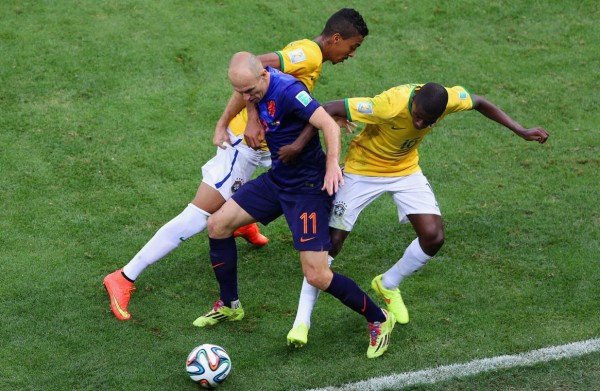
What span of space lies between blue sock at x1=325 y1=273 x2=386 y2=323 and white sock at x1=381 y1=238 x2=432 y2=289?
544 millimetres

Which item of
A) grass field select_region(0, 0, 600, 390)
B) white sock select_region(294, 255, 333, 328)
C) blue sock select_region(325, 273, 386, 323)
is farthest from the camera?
white sock select_region(294, 255, 333, 328)

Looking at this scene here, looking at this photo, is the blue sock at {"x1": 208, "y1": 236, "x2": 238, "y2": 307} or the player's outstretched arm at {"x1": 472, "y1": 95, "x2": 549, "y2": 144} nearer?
the blue sock at {"x1": 208, "y1": 236, "x2": 238, "y2": 307}

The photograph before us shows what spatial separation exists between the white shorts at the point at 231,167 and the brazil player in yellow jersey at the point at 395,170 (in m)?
0.81

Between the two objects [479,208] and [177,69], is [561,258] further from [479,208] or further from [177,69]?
[177,69]

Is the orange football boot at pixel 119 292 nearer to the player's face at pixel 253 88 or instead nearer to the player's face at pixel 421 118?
the player's face at pixel 253 88

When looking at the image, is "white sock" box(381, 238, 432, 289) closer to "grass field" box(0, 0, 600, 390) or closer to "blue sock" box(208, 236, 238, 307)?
"grass field" box(0, 0, 600, 390)

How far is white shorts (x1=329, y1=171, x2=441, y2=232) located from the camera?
6707 mm

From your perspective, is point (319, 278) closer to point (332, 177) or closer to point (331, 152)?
point (332, 177)

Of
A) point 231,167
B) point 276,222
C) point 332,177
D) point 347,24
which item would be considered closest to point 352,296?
point 332,177

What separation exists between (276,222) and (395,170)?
2.01 metres

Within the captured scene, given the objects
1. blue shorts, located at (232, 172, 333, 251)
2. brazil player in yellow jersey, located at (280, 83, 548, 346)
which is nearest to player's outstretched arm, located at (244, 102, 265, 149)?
blue shorts, located at (232, 172, 333, 251)

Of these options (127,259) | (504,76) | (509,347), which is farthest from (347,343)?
(504,76)

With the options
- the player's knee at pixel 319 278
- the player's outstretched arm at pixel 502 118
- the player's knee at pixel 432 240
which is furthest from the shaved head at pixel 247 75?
the player's outstretched arm at pixel 502 118

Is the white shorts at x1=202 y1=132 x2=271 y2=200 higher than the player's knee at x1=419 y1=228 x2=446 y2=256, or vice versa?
the white shorts at x1=202 y1=132 x2=271 y2=200
